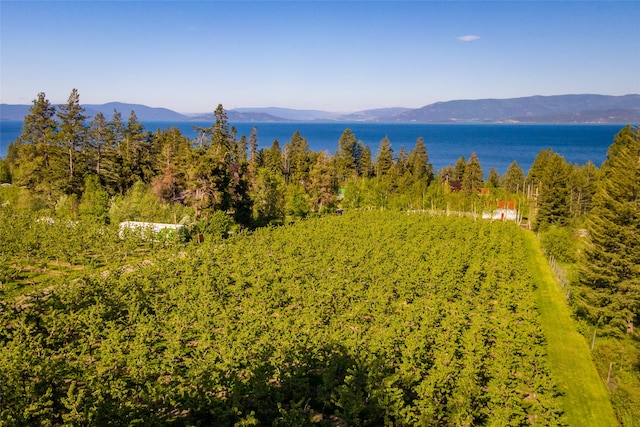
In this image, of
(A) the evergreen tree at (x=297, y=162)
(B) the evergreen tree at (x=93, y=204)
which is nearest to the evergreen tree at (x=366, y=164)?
(A) the evergreen tree at (x=297, y=162)

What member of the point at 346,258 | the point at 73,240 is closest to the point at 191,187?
the point at 73,240

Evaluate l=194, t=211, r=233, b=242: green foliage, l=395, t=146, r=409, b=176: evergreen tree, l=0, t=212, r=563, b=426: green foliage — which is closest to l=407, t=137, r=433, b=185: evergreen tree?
l=395, t=146, r=409, b=176: evergreen tree

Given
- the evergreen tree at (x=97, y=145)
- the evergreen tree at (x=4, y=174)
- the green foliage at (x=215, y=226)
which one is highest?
the evergreen tree at (x=97, y=145)

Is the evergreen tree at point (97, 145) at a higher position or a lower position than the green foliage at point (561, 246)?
higher

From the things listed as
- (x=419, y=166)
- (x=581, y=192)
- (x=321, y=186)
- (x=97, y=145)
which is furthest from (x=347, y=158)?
(x=97, y=145)

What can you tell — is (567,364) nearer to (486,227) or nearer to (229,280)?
(229,280)

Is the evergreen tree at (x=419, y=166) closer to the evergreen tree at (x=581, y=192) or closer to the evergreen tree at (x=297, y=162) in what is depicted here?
the evergreen tree at (x=297, y=162)
